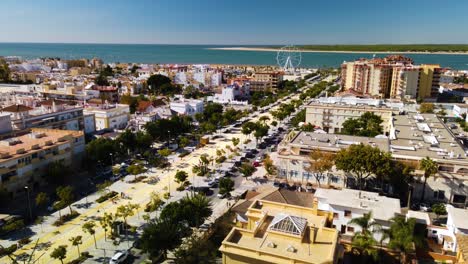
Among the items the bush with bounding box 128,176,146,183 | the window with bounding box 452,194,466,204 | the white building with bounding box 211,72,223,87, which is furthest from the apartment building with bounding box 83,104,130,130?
the white building with bounding box 211,72,223,87

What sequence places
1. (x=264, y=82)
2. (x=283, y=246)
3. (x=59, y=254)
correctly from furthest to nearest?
(x=264, y=82) < (x=59, y=254) < (x=283, y=246)

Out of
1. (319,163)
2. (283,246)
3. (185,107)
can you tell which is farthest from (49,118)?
(283,246)

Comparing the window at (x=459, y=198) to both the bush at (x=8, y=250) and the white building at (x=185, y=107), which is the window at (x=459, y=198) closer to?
the bush at (x=8, y=250)

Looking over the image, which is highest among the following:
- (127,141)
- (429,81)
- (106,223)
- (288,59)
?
(288,59)

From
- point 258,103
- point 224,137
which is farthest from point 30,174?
point 258,103

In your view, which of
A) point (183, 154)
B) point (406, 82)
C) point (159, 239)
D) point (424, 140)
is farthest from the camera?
point (406, 82)

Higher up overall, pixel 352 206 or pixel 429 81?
pixel 429 81

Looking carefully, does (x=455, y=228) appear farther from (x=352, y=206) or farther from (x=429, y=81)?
(x=429, y=81)

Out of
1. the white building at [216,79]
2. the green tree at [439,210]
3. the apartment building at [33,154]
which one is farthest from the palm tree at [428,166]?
the white building at [216,79]
